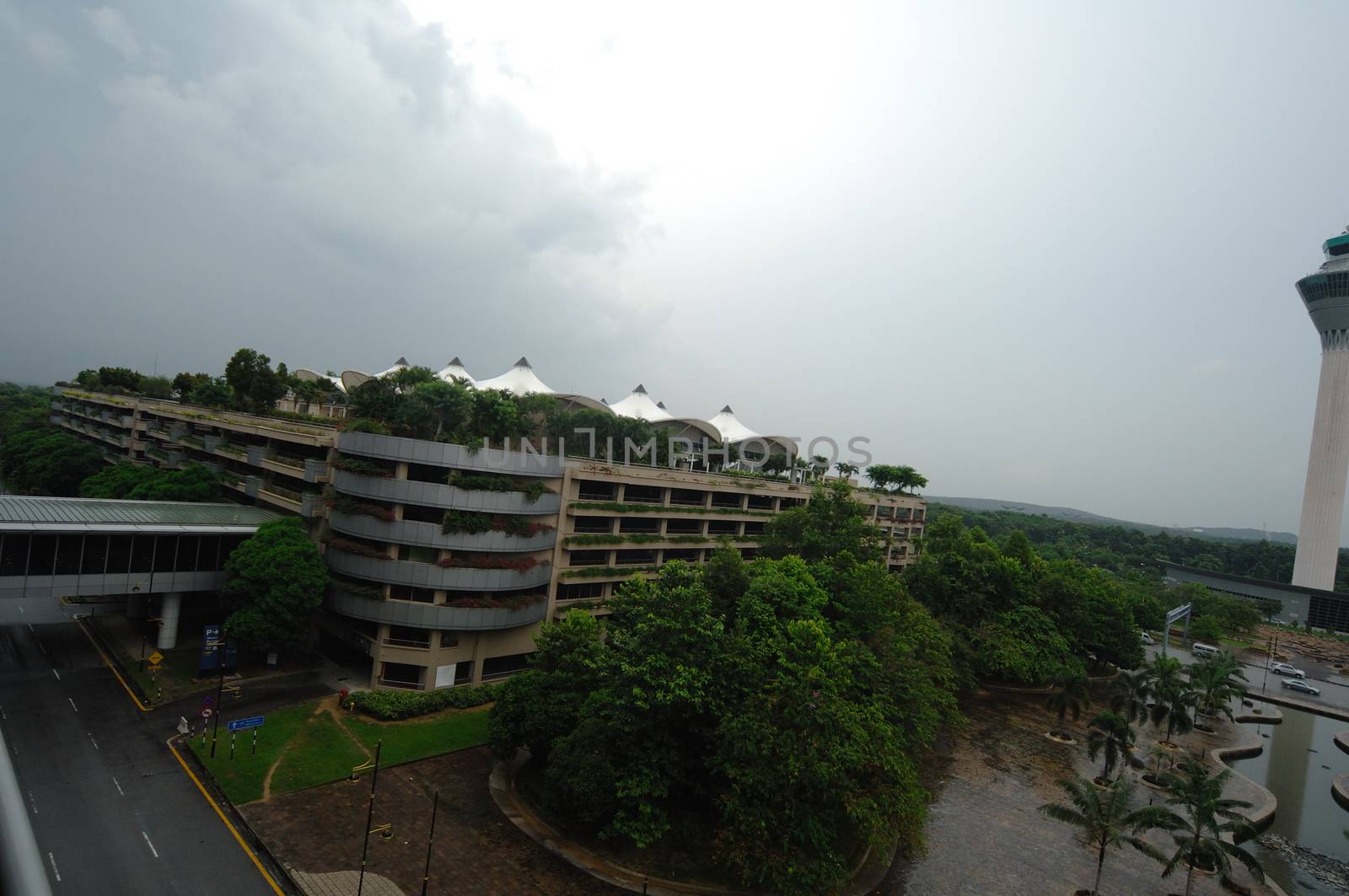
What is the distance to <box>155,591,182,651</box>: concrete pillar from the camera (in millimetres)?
37906

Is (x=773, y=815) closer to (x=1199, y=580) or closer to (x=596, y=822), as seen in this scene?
(x=596, y=822)

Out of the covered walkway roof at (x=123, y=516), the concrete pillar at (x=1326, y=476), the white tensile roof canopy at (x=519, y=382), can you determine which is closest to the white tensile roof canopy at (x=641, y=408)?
the white tensile roof canopy at (x=519, y=382)

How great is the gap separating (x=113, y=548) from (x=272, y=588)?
8721 mm

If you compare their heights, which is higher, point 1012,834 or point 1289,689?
point 1289,689

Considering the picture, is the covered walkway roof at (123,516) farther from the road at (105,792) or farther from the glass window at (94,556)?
the road at (105,792)

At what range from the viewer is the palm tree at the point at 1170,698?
3919 centimetres

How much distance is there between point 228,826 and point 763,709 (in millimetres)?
19225

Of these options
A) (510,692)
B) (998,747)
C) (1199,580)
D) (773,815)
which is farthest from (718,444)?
(1199,580)

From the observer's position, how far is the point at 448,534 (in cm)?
3666

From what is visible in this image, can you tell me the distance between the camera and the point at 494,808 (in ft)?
88.8

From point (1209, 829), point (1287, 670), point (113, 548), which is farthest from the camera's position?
point (1287, 670)

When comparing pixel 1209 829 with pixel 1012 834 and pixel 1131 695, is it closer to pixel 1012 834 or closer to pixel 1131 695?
pixel 1012 834

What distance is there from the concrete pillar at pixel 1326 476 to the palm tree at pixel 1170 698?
80.0 meters

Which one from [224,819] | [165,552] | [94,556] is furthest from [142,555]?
[224,819]
